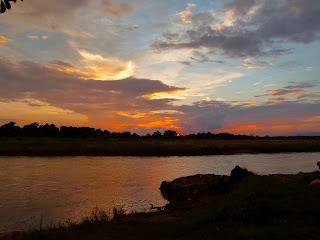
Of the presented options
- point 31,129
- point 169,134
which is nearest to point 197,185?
point 31,129

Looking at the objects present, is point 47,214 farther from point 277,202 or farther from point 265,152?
point 265,152

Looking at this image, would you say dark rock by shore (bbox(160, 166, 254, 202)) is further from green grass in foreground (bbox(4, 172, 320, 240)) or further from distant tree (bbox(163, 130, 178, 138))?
distant tree (bbox(163, 130, 178, 138))

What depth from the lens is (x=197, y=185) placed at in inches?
1316

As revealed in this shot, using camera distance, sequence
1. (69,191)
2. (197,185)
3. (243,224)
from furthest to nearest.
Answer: (69,191) → (197,185) → (243,224)

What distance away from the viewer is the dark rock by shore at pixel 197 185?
29125mm

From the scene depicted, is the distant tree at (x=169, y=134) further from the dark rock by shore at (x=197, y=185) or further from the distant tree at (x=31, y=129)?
the dark rock by shore at (x=197, y=185)

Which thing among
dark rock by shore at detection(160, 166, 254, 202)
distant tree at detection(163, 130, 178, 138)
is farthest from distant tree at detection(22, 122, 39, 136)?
dark rock by shore at detection(160, 166, 254, 202)

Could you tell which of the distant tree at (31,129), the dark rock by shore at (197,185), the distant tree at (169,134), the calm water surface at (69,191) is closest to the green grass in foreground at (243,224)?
the calm water surface at (69,191)

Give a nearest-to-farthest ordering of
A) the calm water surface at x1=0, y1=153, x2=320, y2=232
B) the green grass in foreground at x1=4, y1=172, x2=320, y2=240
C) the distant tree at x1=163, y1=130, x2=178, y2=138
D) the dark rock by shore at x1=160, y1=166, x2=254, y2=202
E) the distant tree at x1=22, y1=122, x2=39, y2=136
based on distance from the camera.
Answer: the green grass in foreground at x1=4, y1=172, x2=320, y2=240 → the calm water surface at x1=0, y1=153, x2=320, y2=232 → the dark rock by shore at x1=160, y1=166, x2=254, y2=202 → the distant tree at x1=22, y1=122, x2=39, y2=136 → the distant tree at x1=163, y1=130, x2=178, y2=138

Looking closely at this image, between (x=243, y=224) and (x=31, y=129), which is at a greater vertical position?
(x=31, y=129)

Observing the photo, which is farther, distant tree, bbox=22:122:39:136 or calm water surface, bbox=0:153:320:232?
distant tree, bbox=22:122:39:136

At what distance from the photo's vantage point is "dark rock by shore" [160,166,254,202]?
29125 mm

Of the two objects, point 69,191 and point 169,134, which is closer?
point 69,191

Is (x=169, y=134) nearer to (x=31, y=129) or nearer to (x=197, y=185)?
(x=31, y=129)
